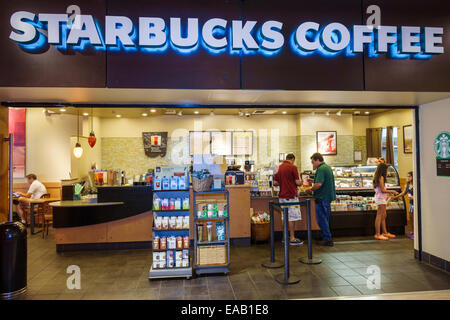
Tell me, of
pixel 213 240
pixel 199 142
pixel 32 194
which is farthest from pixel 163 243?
pixel 199 142

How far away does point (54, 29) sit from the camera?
12.8ft

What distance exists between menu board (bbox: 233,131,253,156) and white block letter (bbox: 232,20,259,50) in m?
6.48

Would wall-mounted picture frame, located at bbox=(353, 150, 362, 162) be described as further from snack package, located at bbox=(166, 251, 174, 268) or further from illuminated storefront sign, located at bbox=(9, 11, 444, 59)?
snack package, located at bbox=(166, 251, 174, 268)

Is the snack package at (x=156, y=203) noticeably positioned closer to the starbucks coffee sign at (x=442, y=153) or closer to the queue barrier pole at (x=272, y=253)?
the queue barrier pole at (x=272, y=253)

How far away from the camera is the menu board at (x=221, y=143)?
1047 centimetres

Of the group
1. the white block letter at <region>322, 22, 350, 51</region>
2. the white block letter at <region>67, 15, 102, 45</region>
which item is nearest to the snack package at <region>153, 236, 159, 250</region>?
the white block letter at <region>67, 15, 102, 45</region>

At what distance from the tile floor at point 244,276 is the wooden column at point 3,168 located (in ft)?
3.72

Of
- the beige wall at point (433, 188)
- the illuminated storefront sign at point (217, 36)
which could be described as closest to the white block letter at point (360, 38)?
the illuminated storefront sign at point (217, 36)

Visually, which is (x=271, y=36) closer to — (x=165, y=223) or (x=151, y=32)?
(x=151, y=32)

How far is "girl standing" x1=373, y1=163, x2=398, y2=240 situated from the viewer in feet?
21.5

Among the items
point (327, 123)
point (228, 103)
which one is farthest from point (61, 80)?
point (327, 123)

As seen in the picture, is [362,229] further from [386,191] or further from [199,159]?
[199,159]

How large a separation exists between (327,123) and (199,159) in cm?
453

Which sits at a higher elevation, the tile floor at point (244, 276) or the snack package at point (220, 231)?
the snack package at point (220, 231)
